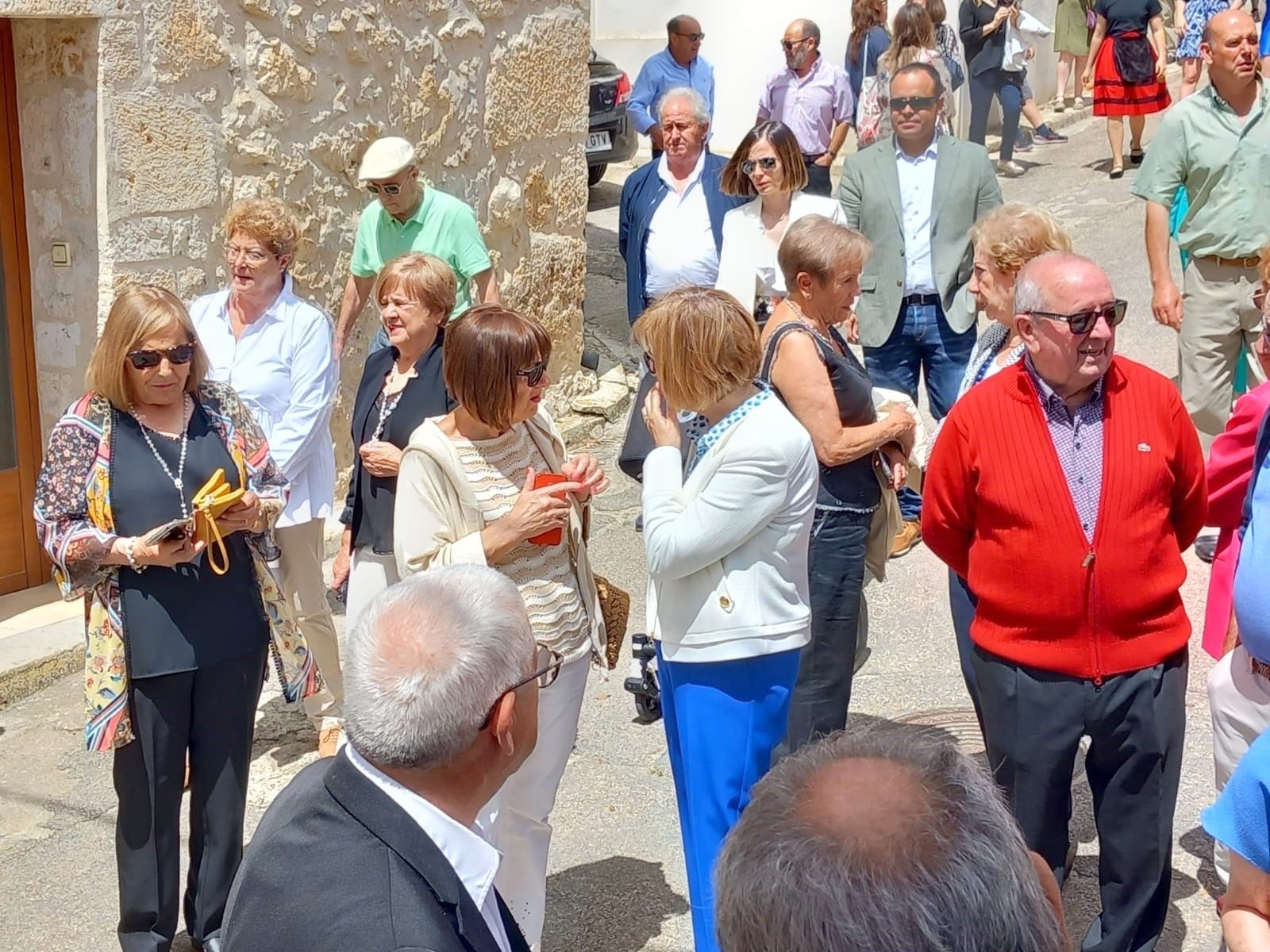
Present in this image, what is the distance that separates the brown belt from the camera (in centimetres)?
596

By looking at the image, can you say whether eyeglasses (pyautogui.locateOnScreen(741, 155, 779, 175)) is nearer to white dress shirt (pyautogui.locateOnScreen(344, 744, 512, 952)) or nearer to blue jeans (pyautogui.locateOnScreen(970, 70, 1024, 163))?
white dress shirt (pyautogui.locateOnScreen(344, 744, 512, 952))

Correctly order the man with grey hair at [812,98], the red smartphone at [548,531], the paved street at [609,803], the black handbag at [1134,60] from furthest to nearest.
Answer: the black handbag at [1134,60] < the man with grey hair at [812,98] < the paved street at [609,803] < the red smartphone at [548,531]

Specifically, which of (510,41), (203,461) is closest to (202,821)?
(203,461)

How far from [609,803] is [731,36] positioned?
11.5 meters

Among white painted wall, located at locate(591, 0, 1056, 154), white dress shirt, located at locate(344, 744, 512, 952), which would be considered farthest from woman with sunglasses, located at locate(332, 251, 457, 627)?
white painted wall, located at locate(591, 0, 1056, 154)

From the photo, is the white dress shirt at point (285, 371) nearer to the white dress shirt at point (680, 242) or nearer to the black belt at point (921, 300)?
the white dress shirt at point (680, 242)

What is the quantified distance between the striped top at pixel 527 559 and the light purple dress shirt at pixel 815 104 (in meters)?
7.30

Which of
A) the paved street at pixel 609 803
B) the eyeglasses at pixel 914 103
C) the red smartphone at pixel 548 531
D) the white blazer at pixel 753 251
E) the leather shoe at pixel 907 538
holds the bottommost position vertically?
the paved street at pixel 609 803

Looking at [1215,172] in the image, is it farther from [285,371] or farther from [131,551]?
[131,551]

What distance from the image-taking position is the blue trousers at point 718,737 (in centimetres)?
341

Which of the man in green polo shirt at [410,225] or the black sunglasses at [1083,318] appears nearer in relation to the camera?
the black sunglasses at [1083,318]

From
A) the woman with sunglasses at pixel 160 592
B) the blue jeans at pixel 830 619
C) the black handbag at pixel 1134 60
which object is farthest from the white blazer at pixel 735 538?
the black handbag at pixel 1134 60

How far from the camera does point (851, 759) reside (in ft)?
5.35

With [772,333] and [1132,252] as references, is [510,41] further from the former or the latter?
[1132,252]
